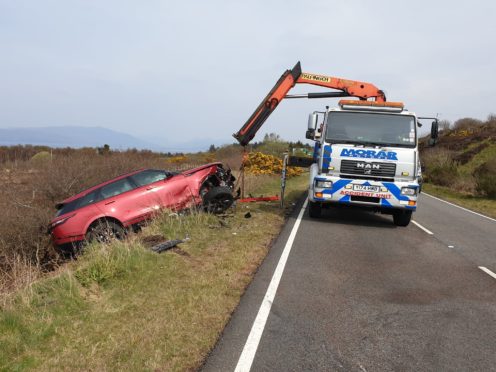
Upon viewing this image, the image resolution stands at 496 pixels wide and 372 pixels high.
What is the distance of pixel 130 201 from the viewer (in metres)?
8.84

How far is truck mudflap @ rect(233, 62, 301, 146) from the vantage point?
11.9 meters

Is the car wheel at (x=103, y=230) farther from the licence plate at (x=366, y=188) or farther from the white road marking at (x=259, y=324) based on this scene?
the licence plate at (x=366, y=188)

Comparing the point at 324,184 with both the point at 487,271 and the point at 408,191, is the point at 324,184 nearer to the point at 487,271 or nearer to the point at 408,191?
→ the point at 408,191

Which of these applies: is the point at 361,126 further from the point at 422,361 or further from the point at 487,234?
the point at 422,361

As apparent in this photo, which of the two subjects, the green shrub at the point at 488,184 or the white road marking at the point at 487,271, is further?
the green shrub at the point at 488,184

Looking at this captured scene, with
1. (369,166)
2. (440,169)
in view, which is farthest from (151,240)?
(440,169)

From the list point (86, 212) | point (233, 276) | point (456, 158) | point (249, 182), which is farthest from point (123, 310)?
point (456, 158)

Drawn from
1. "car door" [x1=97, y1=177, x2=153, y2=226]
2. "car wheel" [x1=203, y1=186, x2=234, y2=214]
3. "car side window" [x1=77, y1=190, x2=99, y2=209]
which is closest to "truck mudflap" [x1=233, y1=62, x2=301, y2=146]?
"car wheel" [x1=203, y1=186, x2=234, y2=214]

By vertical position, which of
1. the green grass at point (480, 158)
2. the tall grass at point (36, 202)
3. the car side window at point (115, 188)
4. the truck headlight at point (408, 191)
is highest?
the green grass at point (480, 158)

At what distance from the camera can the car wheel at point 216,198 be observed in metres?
9.76

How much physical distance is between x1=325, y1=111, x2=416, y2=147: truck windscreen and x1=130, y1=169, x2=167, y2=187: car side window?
13.5ft

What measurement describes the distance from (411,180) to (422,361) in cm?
640

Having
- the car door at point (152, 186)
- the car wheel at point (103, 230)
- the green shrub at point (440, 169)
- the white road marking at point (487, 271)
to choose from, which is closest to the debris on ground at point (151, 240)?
the car wheel at point (103, 230)

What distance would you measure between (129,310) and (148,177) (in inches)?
210
